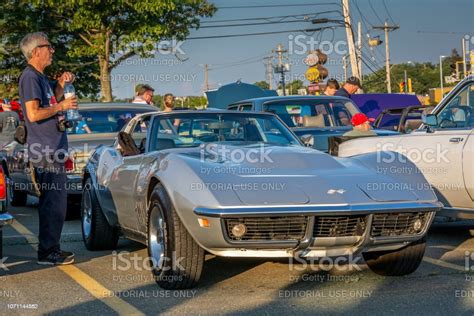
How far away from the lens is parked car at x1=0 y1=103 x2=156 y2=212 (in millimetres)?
10945

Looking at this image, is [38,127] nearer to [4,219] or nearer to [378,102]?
[4,219]

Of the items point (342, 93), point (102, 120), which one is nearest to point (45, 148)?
point (102, 120)

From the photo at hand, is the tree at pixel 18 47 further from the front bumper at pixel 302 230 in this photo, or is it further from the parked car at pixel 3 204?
the front bumper at pixel 302 230

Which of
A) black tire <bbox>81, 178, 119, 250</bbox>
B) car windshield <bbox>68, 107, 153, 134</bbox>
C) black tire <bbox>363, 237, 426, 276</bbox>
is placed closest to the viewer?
black tire <bbox>363, 237, 426, 276</bbox>

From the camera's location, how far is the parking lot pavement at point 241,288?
18.1 feet

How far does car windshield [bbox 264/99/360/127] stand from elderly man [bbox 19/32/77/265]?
541 centimetres

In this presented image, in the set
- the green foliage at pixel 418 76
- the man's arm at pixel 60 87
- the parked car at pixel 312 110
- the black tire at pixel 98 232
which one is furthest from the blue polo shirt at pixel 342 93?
the green foliage at pixel 418 76

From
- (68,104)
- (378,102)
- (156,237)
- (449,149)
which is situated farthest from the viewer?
(378,102)

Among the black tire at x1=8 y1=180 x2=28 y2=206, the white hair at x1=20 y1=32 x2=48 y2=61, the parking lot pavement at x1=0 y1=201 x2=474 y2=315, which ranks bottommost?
the black tire at x1=8 y1=180 x2=28 y2=206

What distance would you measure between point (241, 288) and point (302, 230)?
0.82 m

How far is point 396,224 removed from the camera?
19.7ft

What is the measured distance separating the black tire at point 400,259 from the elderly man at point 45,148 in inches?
→ 107

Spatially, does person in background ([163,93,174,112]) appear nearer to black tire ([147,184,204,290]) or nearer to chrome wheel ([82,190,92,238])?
chrome wheel ([82,190,92,238])

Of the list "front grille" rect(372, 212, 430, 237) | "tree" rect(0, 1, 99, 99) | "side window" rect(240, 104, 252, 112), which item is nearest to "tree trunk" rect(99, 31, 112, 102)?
"tree" rect(0, 1, 99, 99)
